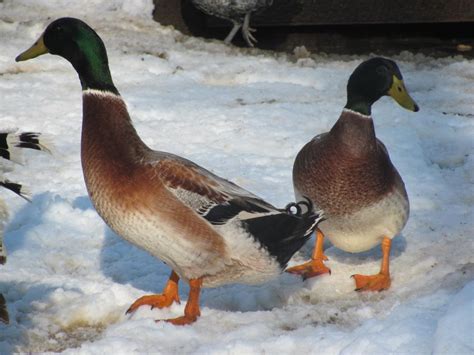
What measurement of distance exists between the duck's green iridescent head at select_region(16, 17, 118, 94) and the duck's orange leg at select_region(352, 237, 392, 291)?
1508mm

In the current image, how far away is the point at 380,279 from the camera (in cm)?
429

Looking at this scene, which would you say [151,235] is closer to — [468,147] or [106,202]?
[106,202]

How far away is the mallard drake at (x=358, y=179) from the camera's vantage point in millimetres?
4246

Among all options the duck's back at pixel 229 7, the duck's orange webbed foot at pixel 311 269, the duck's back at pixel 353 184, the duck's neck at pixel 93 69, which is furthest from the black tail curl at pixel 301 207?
the duck's back at pixel 229 7

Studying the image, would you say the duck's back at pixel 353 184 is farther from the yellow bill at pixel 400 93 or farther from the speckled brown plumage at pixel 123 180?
the speckled brown plumage at pixel 123 180

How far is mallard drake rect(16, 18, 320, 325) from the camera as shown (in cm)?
368

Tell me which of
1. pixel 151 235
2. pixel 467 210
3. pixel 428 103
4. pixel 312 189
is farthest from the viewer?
pixel 428 103

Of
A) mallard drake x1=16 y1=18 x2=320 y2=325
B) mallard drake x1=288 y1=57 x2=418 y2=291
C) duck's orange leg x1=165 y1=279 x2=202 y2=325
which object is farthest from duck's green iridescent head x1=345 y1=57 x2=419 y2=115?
duck's orange leg x1=165 y1=279 x2=202 y2=325

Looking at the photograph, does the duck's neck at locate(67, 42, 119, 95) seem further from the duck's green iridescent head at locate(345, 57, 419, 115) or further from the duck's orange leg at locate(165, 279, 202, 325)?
the duck's green iridescent head at locate(345, 57, 419, 115)

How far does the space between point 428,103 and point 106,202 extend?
12.2 feet

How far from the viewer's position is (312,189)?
4.32m

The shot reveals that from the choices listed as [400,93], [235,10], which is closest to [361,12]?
[235,10]

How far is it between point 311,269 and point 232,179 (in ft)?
3.89

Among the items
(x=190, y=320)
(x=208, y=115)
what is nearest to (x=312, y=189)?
(x=190, y=320)
